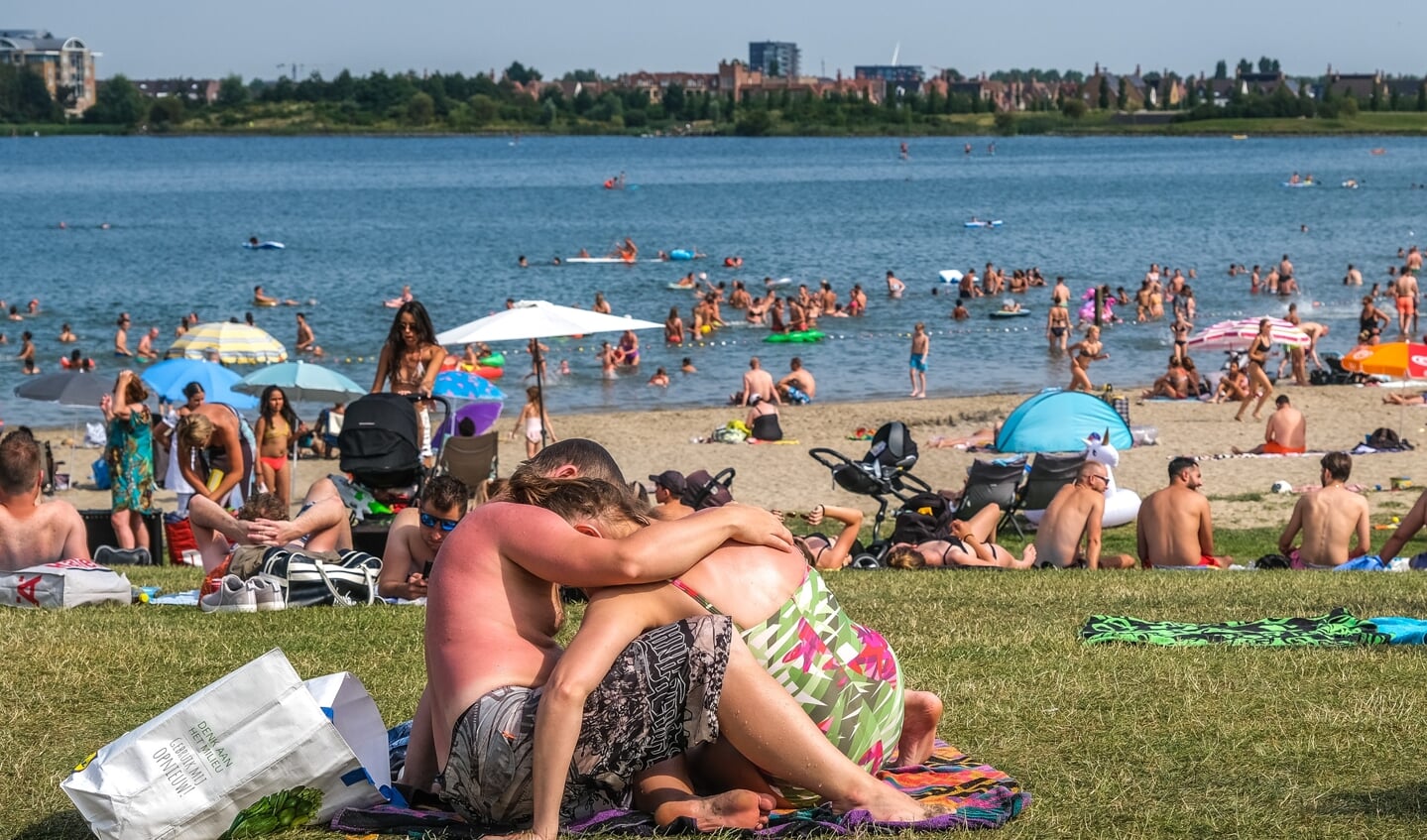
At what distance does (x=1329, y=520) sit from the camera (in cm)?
1005

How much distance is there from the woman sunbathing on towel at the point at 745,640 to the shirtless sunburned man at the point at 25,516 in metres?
4.78

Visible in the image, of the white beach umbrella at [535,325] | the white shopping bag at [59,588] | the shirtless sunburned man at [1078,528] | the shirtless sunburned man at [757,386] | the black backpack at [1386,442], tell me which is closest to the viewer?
the white shopping bag at [59,588]

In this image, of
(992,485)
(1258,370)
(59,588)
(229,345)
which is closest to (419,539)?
(59,588)

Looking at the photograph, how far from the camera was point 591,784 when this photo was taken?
3979mm

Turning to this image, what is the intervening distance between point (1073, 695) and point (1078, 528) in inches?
192

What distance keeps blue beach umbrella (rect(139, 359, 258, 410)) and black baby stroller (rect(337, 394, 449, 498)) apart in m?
6.99

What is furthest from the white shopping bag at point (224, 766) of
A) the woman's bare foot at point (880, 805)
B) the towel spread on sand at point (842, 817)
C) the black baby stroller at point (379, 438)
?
the black baby stroller at point (379, 438)

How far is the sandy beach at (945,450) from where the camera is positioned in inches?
618

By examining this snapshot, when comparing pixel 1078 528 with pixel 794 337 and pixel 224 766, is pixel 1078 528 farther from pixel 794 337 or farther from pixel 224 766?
pixel 794 337

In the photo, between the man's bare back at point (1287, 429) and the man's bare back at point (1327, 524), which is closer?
the man's bare back at point (1327, 524)

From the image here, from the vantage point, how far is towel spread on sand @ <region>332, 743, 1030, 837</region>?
398 centimetres

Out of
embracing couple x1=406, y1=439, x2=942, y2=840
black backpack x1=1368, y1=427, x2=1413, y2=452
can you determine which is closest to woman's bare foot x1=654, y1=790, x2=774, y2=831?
embracing couple x1=406, y1=439, x2=942, y2=840

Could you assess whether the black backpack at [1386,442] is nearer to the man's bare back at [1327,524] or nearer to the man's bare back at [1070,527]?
the man's bare back at [1327,524]

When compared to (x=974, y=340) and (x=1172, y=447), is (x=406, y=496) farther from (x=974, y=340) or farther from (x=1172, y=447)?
(x=974, y=340)
